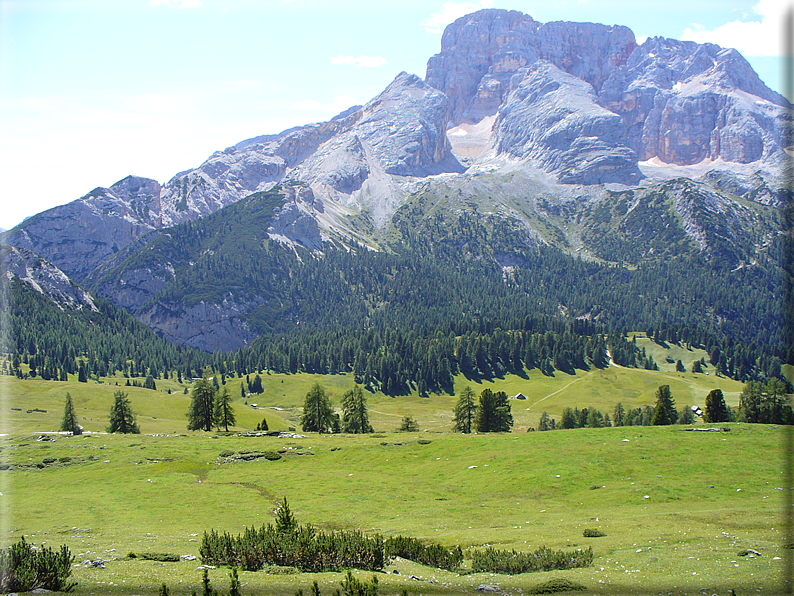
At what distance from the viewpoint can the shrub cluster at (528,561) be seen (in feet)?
102

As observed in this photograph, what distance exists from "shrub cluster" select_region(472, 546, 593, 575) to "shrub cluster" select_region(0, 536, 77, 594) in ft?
68.1

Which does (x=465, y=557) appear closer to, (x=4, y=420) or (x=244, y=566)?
(x=244, y=566)

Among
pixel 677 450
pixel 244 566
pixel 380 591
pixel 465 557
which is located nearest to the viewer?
pixel 380 591

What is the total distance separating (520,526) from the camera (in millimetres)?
43656

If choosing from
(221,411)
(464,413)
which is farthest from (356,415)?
(221,411)

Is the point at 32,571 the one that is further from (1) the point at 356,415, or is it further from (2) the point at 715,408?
(2) the point at 715,408

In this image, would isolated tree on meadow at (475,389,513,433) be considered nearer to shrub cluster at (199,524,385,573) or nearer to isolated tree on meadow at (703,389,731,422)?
isolated tree on meadow at (703,389,731,422)

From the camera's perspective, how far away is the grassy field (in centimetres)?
2891

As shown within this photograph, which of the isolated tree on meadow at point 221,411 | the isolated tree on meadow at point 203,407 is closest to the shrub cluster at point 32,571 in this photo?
the isolated tree on meadow at point 221,411

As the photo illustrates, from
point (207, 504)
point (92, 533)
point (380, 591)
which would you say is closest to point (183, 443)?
point (207, 504)

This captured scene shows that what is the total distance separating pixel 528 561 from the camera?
103ft

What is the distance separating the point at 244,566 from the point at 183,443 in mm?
58692

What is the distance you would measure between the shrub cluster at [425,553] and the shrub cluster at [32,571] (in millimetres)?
16687

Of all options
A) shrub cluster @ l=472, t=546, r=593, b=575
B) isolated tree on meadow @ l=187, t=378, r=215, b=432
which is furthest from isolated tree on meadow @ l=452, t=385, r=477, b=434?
shrub cluster @ l=472, t=546, r=593, b=575
